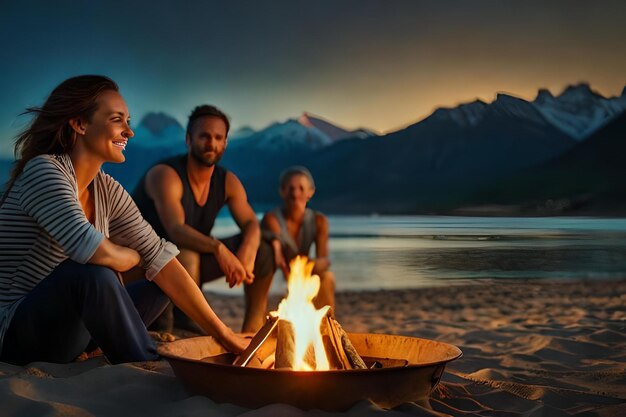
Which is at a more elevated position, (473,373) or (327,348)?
(327,348)

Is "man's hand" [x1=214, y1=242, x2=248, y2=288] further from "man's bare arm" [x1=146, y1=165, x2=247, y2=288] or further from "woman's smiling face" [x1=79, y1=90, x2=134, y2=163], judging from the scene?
"woman's smiling face" [x1=79, y1=90, x2=134, y2=163]

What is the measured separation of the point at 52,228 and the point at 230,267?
1.39 meters

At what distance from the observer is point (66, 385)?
201cm

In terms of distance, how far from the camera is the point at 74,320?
7.42ft

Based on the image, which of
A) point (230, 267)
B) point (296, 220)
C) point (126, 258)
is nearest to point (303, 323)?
point (126, 258)

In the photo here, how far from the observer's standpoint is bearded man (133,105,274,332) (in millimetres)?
3727

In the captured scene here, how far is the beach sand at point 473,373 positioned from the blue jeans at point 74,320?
0.06 m

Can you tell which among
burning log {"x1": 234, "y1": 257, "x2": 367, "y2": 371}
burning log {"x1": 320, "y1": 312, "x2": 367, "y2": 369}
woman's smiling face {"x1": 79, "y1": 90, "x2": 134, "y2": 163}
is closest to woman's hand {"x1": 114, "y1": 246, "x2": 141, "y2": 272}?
woman's smiling face {"x1": 79, "y1": 90, "x2": 134, "y2": 163}

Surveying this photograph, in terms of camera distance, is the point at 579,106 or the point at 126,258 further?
the point at 579,106

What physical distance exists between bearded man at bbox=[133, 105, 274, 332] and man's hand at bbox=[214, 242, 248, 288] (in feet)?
0.29

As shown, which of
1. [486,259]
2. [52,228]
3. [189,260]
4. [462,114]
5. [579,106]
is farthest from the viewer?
[462,114]

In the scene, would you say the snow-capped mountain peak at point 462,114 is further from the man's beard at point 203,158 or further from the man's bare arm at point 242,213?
the man's beard at point 203,158

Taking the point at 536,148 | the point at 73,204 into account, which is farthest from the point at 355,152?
the point at 73,204

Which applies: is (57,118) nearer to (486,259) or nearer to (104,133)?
(104,133)
